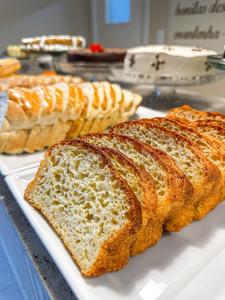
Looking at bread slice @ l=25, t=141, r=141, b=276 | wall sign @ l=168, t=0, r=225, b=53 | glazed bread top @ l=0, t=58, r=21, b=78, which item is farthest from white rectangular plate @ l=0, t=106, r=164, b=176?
wall sign @ l=168, t=0, r=225, b=53

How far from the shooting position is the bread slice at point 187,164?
941mm

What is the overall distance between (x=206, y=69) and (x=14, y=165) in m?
1.58

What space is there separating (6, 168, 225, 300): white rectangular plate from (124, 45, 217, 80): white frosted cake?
1338mm

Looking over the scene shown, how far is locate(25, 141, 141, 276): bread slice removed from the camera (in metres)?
0.78

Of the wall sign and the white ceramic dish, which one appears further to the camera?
the wall sign

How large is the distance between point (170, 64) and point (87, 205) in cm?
155

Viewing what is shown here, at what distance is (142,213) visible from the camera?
804 millimetres

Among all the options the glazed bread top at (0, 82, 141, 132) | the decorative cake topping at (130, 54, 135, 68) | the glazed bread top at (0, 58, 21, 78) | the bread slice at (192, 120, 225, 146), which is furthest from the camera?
the glazed bread top at (0, 58, 21, 78)

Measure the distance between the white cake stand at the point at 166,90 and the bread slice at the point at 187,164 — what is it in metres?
1.13

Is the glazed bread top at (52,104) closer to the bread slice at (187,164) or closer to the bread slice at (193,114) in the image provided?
the bread slice at (193,114)

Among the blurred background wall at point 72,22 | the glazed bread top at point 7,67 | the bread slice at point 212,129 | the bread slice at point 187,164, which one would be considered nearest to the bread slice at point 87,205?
the bread slice at point 187,164

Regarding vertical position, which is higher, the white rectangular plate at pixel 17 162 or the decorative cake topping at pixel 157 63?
the decorative cake topping at pixel 157 63

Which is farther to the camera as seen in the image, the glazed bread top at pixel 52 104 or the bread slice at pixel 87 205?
the glazed bread top at pixel 52 104

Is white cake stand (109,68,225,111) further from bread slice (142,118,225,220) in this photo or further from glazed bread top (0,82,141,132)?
bread slice (142,118,225,220)
